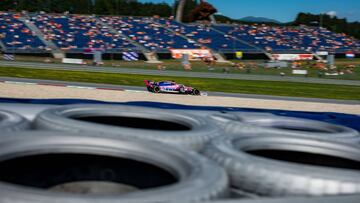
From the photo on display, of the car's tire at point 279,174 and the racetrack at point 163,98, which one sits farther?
the racetrack at point 163,98

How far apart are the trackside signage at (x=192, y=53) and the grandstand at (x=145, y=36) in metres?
1.42

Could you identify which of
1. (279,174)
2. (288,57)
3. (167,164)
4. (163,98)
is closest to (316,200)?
(279,174)

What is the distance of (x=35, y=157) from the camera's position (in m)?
3.13

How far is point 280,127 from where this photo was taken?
526 cm

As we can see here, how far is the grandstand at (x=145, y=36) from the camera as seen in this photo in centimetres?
5356

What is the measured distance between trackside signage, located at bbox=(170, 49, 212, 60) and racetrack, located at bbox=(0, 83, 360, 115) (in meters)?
34.2

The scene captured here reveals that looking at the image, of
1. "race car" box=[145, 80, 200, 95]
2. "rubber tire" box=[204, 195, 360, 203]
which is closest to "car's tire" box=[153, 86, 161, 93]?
"race car" box=[145, 80, 200, 95]

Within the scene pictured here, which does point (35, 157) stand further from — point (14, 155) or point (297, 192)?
point (297, 192)

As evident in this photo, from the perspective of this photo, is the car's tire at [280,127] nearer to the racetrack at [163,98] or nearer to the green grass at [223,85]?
the racetrack at [163,98]

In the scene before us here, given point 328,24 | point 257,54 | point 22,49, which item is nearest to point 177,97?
point 22,49

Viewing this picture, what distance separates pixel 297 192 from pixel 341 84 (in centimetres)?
3274

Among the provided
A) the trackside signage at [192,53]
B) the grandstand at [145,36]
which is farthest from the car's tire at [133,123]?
the trackside signage at [192,53]

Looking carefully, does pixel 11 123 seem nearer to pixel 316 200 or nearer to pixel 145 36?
pixel 316 200

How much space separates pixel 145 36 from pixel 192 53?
8.59 meters
